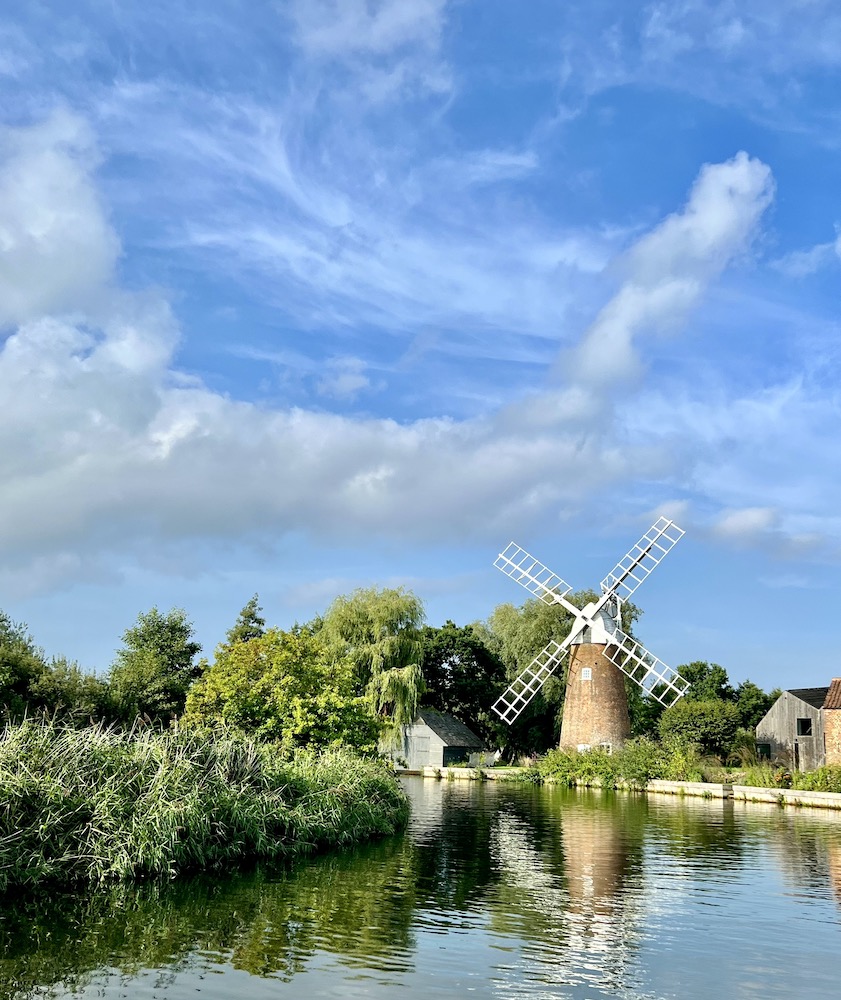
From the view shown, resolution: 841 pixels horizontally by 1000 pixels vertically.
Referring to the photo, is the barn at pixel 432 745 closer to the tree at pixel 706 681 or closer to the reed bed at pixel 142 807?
the tree at pixel 706 681

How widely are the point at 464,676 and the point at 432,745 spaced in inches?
285

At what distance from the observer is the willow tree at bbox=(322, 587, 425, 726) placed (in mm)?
50562

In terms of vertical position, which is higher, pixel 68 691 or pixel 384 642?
pixel 384 642

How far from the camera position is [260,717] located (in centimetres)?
2803

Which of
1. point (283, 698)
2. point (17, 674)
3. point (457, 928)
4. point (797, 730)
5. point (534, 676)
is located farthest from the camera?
point (534, 676)

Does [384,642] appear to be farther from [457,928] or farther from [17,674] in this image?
[457,928]

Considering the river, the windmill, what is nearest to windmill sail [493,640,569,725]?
the windmill

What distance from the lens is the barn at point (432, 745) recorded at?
5697 cm

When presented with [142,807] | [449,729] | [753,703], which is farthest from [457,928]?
[753,703]

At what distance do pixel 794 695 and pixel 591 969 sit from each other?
148 feet

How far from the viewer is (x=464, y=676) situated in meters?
63.5

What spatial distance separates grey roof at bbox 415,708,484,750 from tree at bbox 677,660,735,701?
1769 cm

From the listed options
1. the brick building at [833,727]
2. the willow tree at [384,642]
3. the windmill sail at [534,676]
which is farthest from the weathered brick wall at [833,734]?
the willow tree at [384,642]

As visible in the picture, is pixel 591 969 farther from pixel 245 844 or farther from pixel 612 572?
pixel 612 572
